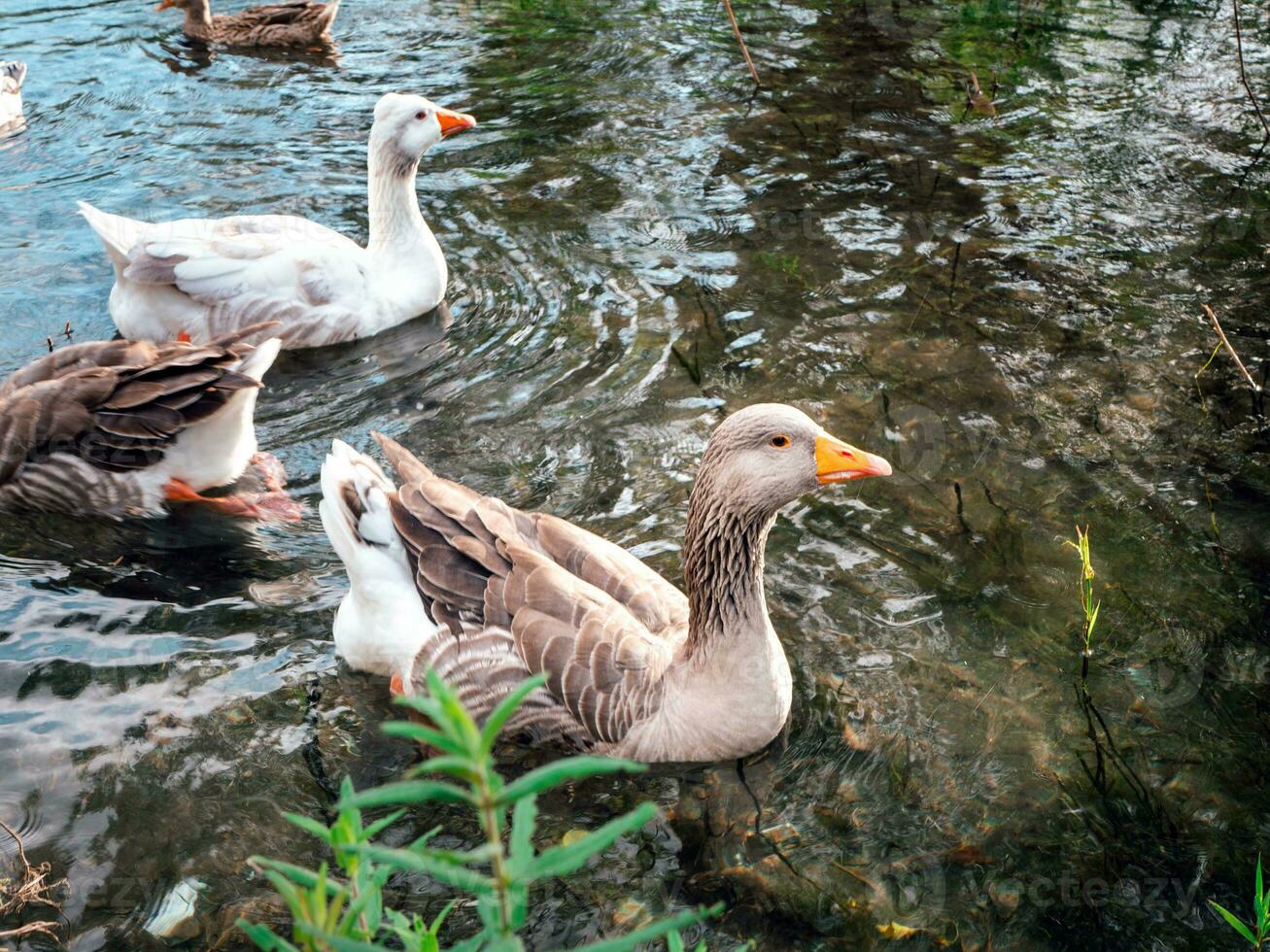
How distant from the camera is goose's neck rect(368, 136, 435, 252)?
7.61 meters

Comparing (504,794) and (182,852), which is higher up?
(504,794)

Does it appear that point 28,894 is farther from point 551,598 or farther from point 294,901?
point 294,901

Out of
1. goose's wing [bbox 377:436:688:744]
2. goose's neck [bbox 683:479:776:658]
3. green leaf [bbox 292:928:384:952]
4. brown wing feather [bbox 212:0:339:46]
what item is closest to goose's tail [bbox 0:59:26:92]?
brown wing feather [bbox 212:0:339:46]

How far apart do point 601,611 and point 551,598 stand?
200 mm

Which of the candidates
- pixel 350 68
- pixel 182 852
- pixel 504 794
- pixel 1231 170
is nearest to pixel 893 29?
pixel 1231 170

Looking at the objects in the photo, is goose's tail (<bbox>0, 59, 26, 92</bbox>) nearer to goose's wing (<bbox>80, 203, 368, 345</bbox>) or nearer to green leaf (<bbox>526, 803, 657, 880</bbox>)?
goose's wing (<bbox>80, 203, 368, 345</bbox>)

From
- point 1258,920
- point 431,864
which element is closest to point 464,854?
point 431,864

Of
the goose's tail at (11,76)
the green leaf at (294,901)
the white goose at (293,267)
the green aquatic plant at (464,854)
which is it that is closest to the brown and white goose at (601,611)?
the green aquatic plant at (464,854)

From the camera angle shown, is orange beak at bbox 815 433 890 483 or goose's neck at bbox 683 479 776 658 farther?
goose's neck at bbox 683 479 776 658

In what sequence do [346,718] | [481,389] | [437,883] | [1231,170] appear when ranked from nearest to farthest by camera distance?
[437,883]
[346,718]
[481,389]
[1231,170]

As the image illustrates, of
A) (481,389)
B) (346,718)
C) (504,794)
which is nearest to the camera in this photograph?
(504,794)

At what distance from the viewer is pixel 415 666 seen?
4.75 meters

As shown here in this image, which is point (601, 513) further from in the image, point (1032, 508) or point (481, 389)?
point (1032, 508)

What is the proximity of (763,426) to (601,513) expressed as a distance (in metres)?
1.64
